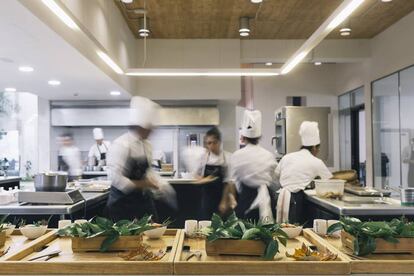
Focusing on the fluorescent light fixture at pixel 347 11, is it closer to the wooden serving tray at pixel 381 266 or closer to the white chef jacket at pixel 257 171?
the white chef jacket at pixel 257 171

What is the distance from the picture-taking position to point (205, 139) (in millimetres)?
5289

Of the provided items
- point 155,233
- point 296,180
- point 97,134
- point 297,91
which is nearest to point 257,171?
point 296,180

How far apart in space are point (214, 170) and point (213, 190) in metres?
0.23

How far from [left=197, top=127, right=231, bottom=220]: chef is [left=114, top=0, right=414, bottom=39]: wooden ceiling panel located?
181 cm

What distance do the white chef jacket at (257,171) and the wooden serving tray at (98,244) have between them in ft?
7.42

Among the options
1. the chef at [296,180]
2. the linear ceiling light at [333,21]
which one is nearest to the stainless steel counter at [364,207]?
the chef at [296,180]

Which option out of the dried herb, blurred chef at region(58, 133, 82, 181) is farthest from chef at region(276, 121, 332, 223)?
blurred chef at region(58, 133, 82, 181)

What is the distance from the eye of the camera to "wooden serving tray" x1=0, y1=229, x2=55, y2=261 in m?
2.09

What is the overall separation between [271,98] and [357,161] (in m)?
2.23

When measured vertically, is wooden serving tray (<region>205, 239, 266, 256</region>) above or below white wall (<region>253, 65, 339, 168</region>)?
below

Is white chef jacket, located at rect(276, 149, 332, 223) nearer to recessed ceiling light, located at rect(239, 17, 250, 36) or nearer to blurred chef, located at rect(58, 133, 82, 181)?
recessed ceiling light, located at rect(239, 17, 250, 36)

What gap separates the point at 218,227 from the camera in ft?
7.02

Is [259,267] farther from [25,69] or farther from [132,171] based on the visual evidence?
[25,69]

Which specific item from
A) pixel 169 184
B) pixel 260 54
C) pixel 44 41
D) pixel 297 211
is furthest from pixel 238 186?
pixel 260 54
